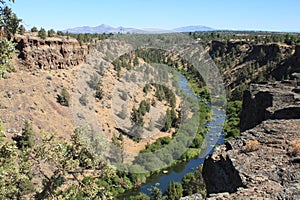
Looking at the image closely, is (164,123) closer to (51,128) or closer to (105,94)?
(105,94)

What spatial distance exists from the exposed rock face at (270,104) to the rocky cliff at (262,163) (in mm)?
47

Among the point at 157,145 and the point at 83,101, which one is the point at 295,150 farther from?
the point at 83,101

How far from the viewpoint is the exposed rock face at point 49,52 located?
45978 millimetres

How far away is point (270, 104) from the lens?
17.3 m

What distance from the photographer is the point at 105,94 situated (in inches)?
2112

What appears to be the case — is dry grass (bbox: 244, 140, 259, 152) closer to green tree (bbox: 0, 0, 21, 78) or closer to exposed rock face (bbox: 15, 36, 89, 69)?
green tree (bbox: 0, 0, 21, 78)

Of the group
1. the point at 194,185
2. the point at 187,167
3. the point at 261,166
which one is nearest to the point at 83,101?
the point at 187,167

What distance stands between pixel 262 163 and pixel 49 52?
145 feet

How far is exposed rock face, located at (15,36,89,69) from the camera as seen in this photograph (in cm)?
4598

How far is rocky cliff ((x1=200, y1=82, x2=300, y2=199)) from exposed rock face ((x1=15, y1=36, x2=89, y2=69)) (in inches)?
1501

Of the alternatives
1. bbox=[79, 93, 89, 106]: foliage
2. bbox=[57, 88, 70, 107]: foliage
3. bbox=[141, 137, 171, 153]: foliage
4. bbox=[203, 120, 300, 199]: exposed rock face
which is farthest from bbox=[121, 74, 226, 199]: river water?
bbox=[203, 120, 300, 199]: exposed rock face

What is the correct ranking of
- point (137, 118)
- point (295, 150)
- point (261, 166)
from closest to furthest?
point (261, 166) < point (295, 150) < point (137, 118)

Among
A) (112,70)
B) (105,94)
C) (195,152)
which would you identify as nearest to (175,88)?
(112,70)

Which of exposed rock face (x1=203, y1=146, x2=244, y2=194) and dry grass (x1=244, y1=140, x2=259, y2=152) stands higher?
dry grass (x1=244, y1=140, x2=259, y2=152)
